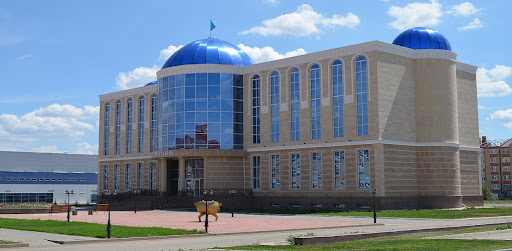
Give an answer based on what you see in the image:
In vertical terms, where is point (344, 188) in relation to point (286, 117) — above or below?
below

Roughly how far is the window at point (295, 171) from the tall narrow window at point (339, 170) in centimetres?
472

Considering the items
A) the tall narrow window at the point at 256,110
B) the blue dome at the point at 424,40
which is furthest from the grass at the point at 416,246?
the tall narrow window at the point at 256,110

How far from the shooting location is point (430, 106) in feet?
193

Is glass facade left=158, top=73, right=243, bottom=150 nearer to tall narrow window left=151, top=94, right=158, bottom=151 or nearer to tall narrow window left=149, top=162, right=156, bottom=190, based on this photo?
tall narrow window left=151, top=94, right=158, bottom=151

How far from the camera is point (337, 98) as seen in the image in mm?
59125

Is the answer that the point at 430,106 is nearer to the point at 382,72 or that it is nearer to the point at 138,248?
the point at 382,72

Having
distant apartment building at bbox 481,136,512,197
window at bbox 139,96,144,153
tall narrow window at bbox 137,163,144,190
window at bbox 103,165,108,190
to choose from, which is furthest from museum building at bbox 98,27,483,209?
distant apartment building at bbox 481,136,512,197

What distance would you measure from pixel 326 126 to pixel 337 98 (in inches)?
117

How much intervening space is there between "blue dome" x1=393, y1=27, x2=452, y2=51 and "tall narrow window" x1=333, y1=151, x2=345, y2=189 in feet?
45.4

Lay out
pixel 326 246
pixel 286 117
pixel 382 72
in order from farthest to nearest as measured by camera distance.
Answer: pixel 286 117, pixel 382 72, pixel 326 246

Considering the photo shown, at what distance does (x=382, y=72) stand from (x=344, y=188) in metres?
11.6

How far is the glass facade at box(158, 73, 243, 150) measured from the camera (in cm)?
6562

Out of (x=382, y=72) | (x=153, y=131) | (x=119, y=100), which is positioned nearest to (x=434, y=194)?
(x=382, y=72)

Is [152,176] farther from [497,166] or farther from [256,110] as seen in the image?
[497,166]
